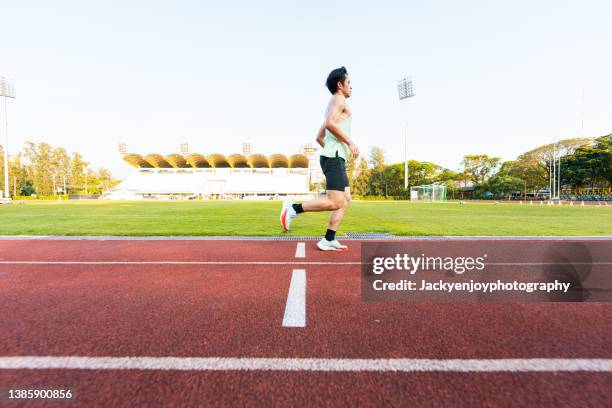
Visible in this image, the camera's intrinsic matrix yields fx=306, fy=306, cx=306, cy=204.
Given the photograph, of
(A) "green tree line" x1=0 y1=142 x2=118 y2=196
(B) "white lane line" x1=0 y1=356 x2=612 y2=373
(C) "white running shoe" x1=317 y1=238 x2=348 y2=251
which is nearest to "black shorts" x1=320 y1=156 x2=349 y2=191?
(C) "white running shoe" x1=317 y1=238 x2=348 y2=251

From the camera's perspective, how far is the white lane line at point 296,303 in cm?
190

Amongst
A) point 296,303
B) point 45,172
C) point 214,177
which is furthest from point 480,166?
point 45,172

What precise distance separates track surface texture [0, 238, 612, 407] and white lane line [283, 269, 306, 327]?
16 millimetres

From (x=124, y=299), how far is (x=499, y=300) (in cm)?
284

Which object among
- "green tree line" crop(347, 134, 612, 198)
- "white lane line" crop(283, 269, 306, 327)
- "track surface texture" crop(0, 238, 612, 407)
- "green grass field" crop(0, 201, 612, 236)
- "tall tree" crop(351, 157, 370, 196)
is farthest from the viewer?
"tall tree" crop(351, 157, 370, 196)

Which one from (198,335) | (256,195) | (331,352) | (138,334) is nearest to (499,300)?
(331,352)

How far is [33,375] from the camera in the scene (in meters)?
1.31

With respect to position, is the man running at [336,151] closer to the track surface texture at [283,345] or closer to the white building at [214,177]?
the track surface texture at [283,345]

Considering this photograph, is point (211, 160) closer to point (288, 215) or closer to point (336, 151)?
point (288, 215)

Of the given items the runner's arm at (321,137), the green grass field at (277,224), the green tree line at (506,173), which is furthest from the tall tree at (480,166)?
the runner's arm at (321,137)

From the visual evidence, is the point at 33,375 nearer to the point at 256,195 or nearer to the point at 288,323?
the point at 288,323

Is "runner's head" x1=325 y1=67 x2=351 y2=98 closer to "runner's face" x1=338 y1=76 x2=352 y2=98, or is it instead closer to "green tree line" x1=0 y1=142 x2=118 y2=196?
"runner's face" x1=338 y1=76 x2=352 y2=98

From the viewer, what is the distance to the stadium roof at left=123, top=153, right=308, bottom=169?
80625mm

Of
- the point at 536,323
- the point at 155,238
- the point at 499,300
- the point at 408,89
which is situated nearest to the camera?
the point at 536,323
